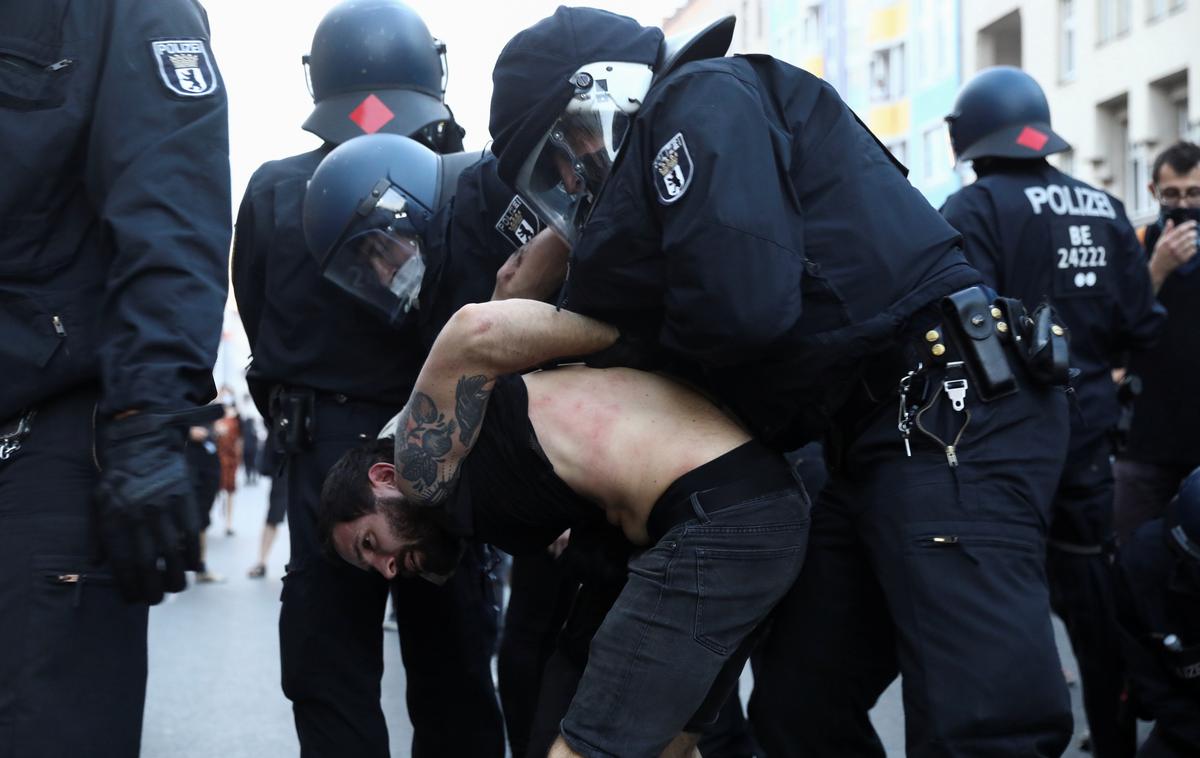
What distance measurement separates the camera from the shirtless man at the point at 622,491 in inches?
109

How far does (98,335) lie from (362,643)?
1568 mm

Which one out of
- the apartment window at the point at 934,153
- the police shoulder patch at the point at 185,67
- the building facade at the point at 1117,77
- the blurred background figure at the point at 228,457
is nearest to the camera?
the police shoulder patch at the point at 185,67

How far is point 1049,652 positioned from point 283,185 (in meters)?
2.47

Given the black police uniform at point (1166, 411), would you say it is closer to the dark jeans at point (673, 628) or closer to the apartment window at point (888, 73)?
the dark jeans at point (673, 628)

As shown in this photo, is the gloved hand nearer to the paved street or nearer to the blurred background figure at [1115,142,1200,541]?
the paved street

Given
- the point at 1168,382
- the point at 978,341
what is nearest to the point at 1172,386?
the point at 1168,382

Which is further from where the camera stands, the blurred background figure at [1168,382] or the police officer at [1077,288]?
the blurred background figure at [1168,382]

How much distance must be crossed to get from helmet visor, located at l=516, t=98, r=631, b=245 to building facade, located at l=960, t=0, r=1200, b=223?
17430 millimetres

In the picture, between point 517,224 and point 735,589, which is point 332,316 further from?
point 735,589

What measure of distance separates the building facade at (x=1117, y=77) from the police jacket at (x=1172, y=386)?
567 inches

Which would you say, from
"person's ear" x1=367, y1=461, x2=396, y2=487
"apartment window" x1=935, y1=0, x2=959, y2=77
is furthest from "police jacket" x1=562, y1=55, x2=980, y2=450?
"apartment window" x1=935, y1=0, x2=959, y2=77

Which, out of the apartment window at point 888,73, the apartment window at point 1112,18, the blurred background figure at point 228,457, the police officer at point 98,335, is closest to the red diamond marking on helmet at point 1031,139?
the police officer at point 98,335

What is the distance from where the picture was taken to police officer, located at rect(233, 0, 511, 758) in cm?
386

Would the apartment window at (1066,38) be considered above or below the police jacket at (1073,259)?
below
